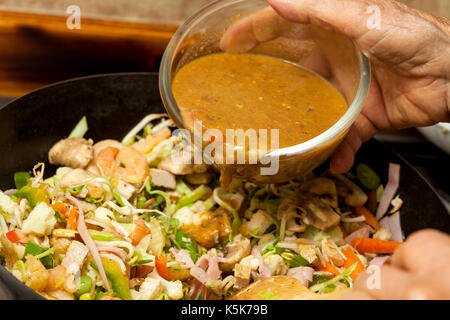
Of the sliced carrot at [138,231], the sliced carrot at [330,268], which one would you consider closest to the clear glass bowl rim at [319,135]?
the sliced carrot at [138,231]

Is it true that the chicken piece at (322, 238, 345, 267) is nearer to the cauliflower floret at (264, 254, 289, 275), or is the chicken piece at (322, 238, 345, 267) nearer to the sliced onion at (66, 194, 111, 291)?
the cauliflower floret at (264, 254, 289, 275)

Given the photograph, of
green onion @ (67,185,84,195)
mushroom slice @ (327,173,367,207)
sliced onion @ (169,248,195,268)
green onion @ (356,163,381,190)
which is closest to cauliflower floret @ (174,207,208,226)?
sliced onion @ (169,248,195,268)

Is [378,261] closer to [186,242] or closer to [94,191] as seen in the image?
[186,242]

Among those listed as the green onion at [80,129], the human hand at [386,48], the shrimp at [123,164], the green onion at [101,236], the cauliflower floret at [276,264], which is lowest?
the cauliflower floret at [276,264]

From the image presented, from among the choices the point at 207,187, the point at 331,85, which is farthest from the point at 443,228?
the point at 207,187

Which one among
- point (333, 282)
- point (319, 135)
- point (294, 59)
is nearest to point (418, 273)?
point (319, 135)

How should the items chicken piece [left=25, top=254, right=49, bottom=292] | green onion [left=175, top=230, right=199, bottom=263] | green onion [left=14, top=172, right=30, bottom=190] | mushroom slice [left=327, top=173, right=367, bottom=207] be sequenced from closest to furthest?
chicken piece [left=25, top=254, right=49, bottom=292]
green onion [left=175, top=230, right=199, bottom=263]
green onion [left=14, top=172, right=30, bottom=190]
mushroom slice [left=327, top=173, right=367, bottom=207]

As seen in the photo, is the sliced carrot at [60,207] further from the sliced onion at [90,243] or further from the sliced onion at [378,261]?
the sliced onion at [378,261]
